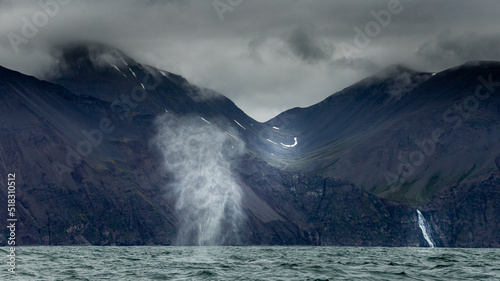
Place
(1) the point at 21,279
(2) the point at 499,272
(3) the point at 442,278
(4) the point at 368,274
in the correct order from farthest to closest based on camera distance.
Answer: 1. (2) the point at 499,272
2. (4) the point at 368,274
3. (3) the point at 442,278
4. (1) the point at 21,279

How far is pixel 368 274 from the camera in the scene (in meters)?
108

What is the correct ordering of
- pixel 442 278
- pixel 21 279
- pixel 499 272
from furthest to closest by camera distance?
1. pixel 499 272
2. pixel 442 278
3. pixel 21 279

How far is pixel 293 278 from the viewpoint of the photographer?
330ft

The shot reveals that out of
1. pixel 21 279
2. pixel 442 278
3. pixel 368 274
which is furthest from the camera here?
pixel 368 274

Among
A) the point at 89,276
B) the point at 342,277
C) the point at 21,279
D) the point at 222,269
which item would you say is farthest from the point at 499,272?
the point at 21,279

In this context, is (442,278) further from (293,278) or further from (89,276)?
(89,276)

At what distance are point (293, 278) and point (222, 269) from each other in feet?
68.8

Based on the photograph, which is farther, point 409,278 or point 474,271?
point 474,271

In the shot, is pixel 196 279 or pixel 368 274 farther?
pixel 368 274

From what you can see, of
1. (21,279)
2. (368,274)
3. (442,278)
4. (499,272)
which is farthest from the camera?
(499,272)

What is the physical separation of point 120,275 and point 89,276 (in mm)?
4333

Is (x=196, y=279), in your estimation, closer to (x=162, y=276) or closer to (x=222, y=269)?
(x=162, y=276)

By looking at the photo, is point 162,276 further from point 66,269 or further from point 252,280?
point 66,269

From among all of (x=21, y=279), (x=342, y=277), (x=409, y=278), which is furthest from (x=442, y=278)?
(x=21, y=279)
